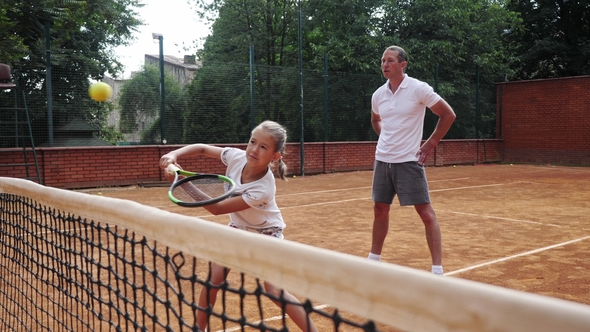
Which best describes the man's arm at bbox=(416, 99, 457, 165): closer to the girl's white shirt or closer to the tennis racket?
the girl's white shirt

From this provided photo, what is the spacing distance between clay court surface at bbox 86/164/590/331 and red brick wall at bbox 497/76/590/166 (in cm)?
657

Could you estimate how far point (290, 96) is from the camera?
14164 mm

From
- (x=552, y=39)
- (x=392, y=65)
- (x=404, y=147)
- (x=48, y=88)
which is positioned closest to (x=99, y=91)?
(x=48, y=88)

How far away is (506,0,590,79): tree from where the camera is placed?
960 inches

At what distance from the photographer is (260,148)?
272 cm

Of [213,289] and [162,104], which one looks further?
[162,104]

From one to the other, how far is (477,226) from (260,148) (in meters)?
4.39

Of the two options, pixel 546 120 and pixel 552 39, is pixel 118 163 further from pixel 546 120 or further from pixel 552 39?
pixel 552 39

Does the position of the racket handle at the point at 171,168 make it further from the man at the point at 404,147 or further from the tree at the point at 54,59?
the tree at the point at 54,59

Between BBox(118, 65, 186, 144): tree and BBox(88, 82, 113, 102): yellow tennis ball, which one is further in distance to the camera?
BBox(118, 65, 186, 144): tree

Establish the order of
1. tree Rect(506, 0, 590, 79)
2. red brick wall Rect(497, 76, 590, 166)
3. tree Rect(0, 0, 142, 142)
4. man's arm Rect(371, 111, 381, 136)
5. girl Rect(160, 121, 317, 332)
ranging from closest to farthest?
girl Rect(160, 121, 317, 332)
man's arm Rect(371, 111, 381, 136)
tree Rect(0, 0, 142, 142)
red brick wall Rect(497, 76, 590, 166)
tree Rect(506, 0, 590, 79)

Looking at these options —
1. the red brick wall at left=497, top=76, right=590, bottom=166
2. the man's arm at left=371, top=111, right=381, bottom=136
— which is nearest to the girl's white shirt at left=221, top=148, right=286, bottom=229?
the man's arm at left=371, top=111, right=381, bottom=136

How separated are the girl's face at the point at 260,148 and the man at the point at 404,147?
1446 millimetres

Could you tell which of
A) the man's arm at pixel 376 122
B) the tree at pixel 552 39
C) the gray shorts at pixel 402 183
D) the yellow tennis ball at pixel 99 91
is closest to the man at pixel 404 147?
the gray shorts at pixel 402 183
